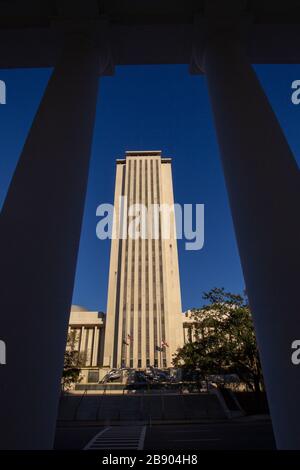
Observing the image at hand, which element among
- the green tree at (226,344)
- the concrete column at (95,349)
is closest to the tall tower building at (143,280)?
the concrete column at (95,349)

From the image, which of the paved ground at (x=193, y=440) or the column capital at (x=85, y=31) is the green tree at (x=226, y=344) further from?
the column capital at (x=85, y=31)

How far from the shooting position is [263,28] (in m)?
6.48

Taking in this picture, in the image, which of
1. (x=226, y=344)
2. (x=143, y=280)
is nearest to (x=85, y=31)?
(x=226, y=344)

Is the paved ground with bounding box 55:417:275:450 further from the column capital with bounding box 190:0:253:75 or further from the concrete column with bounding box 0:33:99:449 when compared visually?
the column capital with bounding box 190:0:253:75

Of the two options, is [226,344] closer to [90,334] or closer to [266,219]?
[266,219]

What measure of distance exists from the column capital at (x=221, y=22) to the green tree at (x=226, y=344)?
29733 mm

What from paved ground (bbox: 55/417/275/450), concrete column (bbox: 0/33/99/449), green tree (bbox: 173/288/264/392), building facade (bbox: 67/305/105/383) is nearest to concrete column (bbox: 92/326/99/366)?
building facade (bbox: 67/305/105/383)

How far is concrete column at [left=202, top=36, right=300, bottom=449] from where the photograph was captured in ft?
9.76

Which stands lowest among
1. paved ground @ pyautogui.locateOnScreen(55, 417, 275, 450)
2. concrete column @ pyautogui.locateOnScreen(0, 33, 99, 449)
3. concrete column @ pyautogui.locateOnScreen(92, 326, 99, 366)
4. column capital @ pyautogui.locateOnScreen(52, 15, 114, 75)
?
paved ground @ pyautogui.locateOnScreen(55, 417, 275, 450)

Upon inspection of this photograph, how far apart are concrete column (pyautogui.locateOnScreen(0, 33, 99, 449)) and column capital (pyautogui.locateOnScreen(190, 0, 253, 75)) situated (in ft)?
9.62

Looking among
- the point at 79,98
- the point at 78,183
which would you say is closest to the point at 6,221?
the point at 78,183

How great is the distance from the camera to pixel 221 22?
5.95 m

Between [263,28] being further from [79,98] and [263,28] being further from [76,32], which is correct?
[79,98]
